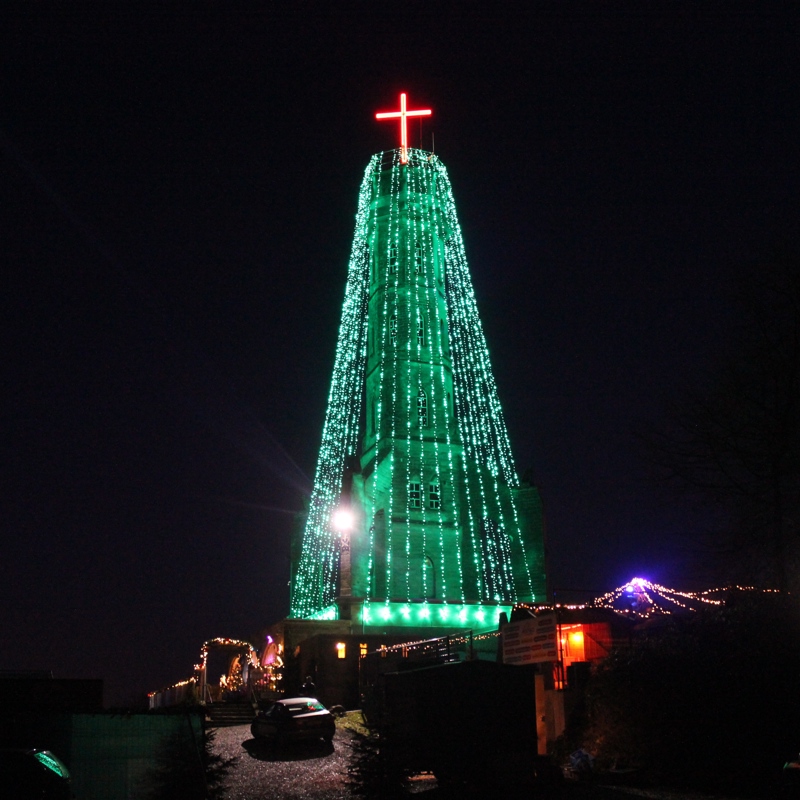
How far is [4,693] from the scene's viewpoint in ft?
40.1

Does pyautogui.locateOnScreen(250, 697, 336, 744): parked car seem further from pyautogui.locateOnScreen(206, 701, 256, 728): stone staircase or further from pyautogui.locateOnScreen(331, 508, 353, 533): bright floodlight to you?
pyautogui.locateOnScreen(331, 508, 353, 533): bright floodlight

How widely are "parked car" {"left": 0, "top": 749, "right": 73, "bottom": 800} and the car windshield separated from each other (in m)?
9.62

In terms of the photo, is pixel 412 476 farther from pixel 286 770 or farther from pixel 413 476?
pixel 286 770

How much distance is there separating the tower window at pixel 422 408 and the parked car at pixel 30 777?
37.7 metres

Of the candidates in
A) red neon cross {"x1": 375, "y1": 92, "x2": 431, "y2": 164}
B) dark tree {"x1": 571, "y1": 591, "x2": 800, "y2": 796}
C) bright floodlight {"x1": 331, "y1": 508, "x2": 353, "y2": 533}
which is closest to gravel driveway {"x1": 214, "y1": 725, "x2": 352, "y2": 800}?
dark tree {"x1": 571, "y1": 591, "x2": 800, "y2": 796}

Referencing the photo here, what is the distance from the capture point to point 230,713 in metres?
28.7

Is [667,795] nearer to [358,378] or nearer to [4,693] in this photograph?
[4,693]

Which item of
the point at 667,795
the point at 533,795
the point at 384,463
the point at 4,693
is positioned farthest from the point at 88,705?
the point at 384,463

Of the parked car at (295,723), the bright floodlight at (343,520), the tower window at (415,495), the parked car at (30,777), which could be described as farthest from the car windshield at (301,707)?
the tower window at (415,495)

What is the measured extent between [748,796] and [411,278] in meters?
38.5

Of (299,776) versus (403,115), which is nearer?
(299,776)

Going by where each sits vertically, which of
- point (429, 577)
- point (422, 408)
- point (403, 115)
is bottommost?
point (429, 577)

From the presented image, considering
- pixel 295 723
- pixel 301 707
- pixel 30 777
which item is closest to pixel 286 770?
pixel 295 723

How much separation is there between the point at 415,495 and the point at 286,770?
97.6ft
